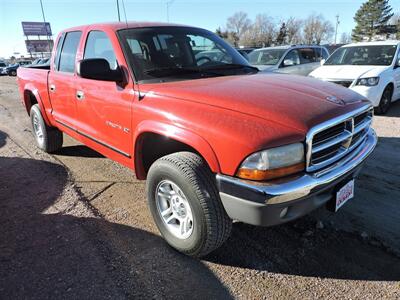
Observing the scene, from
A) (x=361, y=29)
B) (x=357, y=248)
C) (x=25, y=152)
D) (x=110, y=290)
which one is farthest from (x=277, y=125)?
(x=361, y=29)

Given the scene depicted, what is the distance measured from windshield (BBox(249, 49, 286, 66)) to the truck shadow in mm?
7730

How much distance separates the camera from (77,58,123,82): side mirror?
9.64 feet

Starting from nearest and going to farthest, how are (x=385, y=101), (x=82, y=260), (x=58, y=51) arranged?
(x=82, y=260), (x=58, y=51), (x=385, y=101)

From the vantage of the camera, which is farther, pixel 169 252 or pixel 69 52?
pixel 69 52

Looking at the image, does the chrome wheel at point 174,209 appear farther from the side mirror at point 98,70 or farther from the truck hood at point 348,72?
the truck hood at point 348,72

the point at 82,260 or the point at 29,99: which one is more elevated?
the point at 29,99

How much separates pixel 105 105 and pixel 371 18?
72.0 m

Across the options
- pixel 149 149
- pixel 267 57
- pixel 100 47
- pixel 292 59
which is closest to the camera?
pixel 149 149

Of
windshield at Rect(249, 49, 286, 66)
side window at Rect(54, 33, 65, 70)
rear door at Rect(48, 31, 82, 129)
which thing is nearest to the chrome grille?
rear door at Rect(48, 31, 82, 129)

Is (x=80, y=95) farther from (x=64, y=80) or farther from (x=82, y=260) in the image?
(x=82, y=260)

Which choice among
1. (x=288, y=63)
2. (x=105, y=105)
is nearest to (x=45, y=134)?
(x=105, y=105)

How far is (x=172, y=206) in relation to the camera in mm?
2822

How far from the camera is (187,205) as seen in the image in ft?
8.57

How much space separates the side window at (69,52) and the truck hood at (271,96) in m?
1.60
